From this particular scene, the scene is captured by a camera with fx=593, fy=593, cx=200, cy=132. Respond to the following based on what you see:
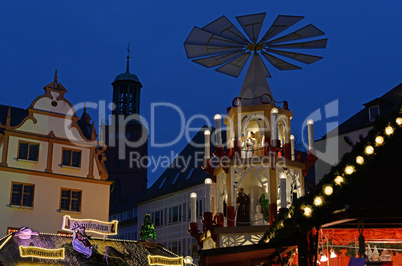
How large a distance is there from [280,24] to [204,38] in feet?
8.24

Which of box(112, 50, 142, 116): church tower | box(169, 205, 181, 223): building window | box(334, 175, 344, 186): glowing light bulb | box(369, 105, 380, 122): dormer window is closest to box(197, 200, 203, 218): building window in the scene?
box(169, 205, 181, 223): building window

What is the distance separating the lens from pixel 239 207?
18.6 m

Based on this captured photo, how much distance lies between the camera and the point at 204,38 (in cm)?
1953

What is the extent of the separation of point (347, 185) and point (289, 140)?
364 inches

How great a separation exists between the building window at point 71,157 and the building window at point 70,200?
1537 mm

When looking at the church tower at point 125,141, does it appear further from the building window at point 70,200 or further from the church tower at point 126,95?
the building window at point 70,200

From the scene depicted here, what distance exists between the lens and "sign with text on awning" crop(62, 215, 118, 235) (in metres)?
24.1

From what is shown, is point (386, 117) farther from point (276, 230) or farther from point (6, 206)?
point (6, 206)

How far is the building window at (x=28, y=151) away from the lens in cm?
3222

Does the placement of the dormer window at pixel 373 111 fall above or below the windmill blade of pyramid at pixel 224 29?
above

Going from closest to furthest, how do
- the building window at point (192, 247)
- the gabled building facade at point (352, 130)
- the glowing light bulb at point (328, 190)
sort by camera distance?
the glowing light bulb at point (328, 190) → the gabled building facade at point (352, 130) → the building window at point (192, 247)

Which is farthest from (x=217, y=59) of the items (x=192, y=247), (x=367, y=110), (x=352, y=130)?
(x=192, y=247)

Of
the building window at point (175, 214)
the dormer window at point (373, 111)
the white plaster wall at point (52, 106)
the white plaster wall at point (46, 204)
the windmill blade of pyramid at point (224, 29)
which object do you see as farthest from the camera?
the building window at point (175, 214)

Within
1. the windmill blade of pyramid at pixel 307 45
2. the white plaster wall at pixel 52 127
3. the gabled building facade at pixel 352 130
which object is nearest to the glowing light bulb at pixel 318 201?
the windmill blade of pyramid at pixel 307 45
